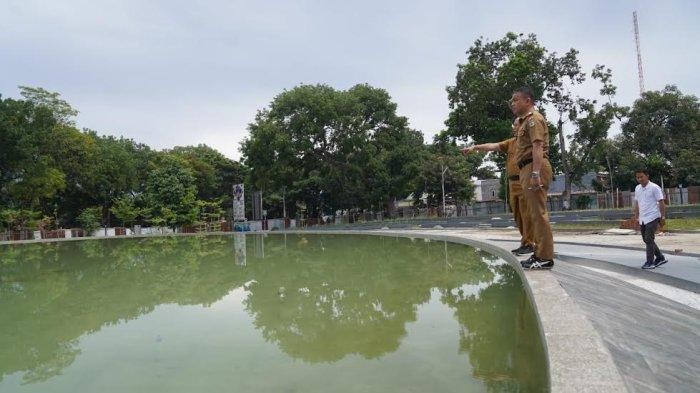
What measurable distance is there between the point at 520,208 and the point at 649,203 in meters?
1.50

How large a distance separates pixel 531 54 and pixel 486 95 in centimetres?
347

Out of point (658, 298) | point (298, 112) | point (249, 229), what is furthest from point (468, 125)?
point (658, 298)

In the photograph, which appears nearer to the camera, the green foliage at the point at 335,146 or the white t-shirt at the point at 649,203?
the white t-shirt at the point at 649,203

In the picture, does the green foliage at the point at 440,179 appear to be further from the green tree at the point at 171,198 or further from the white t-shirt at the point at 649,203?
the white t-shirt at the point at 649,203

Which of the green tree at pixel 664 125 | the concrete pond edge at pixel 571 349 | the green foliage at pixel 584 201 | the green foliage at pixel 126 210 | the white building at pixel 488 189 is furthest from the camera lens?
the white building at pixel 488 189

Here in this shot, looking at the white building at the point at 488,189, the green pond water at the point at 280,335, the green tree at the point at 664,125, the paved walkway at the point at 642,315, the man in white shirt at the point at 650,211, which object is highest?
the green tree at the point at 664,125

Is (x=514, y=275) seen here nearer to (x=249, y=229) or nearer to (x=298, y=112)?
(x=298, y=112)

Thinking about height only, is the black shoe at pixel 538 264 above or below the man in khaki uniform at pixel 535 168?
below

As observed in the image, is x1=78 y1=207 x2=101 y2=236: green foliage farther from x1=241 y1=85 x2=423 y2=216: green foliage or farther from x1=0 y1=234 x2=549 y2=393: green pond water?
x1=0 y1=234 x2=549 y2=393: green pond water

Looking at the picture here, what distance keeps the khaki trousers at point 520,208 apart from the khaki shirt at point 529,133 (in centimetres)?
45

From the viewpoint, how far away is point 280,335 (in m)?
3.45

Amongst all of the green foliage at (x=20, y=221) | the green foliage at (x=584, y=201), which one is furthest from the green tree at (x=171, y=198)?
the green foliage at (x=584, y=201)

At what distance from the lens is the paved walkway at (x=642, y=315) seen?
5.80 ft

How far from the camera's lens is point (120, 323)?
402cm
